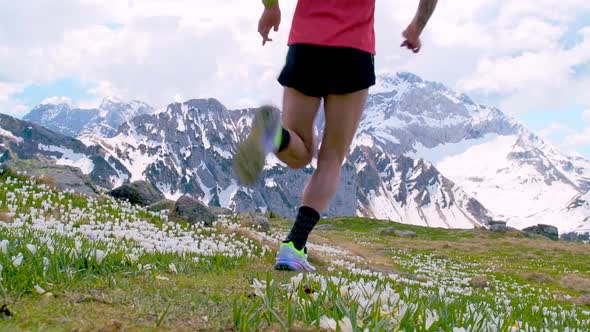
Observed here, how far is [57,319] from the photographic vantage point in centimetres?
288

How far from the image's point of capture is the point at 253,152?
16.8 ft

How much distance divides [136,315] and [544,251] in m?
59.5

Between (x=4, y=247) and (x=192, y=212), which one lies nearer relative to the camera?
(x=4, y=247)

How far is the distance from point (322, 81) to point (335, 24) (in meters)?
0.66

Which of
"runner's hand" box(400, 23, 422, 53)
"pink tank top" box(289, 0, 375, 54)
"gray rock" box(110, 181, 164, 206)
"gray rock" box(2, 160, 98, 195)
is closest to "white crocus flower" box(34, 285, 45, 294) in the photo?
"pink tank top" box(289, 0, 375, 54)

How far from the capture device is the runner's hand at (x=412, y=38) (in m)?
7.14

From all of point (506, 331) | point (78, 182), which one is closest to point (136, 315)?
point (506, 331)

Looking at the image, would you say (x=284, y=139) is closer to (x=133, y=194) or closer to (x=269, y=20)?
(x=269, y=20)

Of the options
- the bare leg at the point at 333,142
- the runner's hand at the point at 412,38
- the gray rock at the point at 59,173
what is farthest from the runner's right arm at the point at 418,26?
the gray rock at the point at 59,173

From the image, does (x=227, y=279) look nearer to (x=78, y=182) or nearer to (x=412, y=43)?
(x=412, y=43)

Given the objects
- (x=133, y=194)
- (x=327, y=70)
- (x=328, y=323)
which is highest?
(x=327, y=70)

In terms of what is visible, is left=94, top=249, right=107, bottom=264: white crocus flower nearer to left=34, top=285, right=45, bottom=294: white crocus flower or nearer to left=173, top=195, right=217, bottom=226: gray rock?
left=34, top=285, right=45, bottom=294: white crocus flower

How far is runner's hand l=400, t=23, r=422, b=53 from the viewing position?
23.4 ft

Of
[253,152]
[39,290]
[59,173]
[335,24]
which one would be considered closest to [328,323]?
[39,290]
